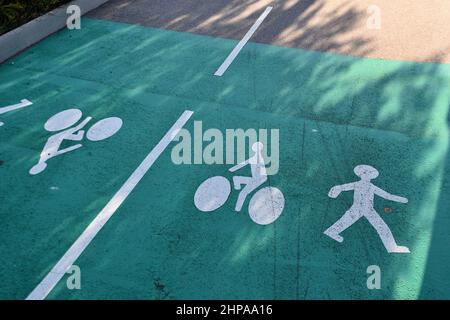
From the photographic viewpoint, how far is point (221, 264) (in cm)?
464

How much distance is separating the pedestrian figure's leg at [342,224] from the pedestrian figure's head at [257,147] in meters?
1.65

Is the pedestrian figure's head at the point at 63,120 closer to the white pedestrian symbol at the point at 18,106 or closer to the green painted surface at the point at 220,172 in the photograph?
the green painted surface at the point at 220,172

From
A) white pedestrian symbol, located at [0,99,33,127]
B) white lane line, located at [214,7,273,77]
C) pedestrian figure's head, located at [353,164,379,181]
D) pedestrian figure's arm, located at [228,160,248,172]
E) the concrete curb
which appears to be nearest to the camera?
pedestrian figure's head, located at [353,164,379,181]

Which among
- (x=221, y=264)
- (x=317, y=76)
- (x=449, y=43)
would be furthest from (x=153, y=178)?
(x=449, y=43)

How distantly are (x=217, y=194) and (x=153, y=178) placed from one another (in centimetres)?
96

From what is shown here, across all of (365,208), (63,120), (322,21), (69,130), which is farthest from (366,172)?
(322,21)

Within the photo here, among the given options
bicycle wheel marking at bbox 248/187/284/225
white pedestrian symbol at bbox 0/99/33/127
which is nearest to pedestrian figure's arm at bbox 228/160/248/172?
bicycle wheel marking at bbox 248/187/284/225

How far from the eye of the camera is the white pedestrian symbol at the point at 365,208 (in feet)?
16.1

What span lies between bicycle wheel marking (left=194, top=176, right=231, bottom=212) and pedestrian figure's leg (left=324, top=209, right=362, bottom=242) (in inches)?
56.0

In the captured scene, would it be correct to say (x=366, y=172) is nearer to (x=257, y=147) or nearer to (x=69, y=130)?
(x=257, y=147)

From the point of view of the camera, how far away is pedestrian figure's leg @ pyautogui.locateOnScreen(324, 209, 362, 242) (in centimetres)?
493

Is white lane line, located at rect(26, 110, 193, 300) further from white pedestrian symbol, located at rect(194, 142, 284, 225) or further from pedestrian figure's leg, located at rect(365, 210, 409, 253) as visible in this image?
pedestrian figure's leg, located at rect(365, 210, 409, 253)

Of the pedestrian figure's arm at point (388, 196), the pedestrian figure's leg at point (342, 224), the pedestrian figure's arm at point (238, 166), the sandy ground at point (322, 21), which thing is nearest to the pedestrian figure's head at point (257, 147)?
the pedestrian figure's arm at point (238, 166)
